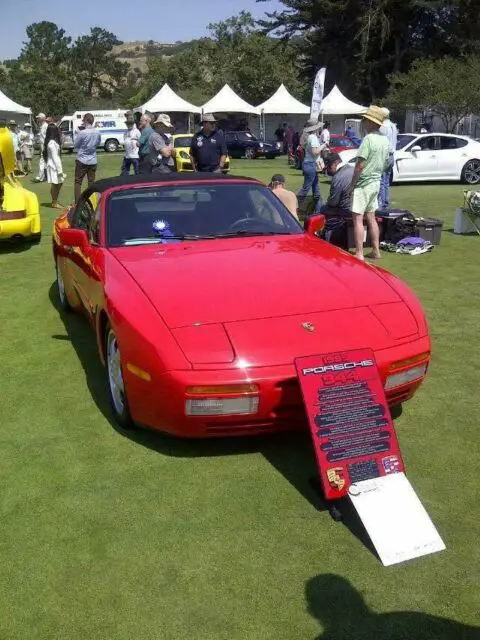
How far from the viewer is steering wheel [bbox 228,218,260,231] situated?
469 centimetres

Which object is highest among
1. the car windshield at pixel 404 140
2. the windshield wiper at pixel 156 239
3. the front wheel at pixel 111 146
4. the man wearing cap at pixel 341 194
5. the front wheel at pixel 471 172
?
the windshield wiper at pixel 156 239

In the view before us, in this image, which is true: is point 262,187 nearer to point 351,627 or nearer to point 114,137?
point 351,627

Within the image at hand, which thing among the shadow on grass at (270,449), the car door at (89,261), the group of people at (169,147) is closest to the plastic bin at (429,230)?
the group of people at (169,147)

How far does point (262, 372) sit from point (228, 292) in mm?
684

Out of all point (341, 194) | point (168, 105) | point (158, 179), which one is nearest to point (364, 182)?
point (341, 194)

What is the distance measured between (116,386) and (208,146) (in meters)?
6.45

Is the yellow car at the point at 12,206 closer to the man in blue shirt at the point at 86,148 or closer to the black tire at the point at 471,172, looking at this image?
the man in blue shirt at the point at 86,148

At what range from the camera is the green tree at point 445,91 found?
29.4 m

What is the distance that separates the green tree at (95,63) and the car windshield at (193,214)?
104 m

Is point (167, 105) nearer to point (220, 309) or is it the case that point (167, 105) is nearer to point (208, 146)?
point (208, 146)

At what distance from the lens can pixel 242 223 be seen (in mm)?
4727

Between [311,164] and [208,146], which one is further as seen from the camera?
[311,164]

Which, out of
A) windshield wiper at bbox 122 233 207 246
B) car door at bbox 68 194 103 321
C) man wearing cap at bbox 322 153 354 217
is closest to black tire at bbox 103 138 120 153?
man wearing cap at bbox 322 153 354 217

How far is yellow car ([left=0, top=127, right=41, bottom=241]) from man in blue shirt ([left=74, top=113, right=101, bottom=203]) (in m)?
2.78
